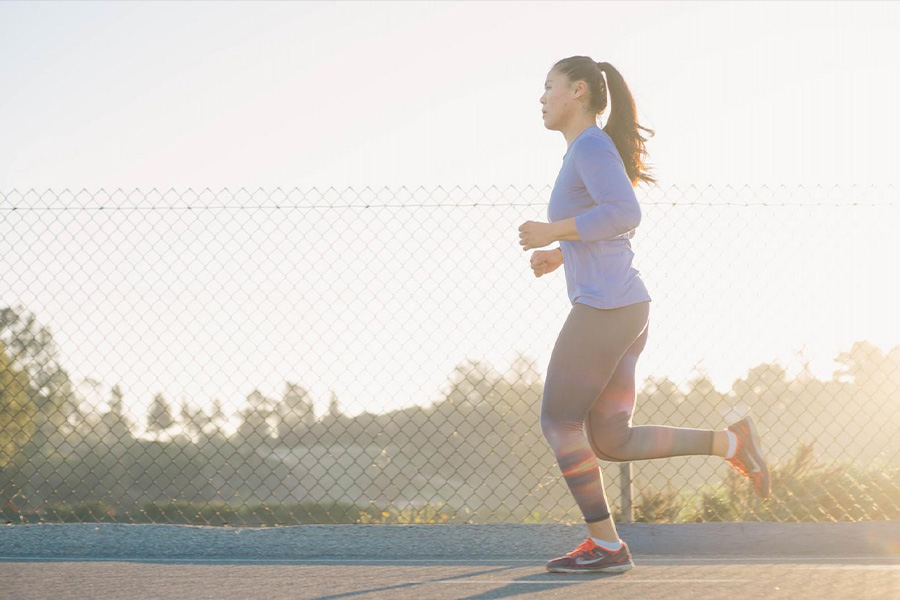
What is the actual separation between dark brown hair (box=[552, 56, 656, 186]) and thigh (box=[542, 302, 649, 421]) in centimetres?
56

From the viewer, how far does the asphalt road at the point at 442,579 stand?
2881mm

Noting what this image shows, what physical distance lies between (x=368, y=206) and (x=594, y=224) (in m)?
1.88

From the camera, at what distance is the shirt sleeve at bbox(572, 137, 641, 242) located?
304cm

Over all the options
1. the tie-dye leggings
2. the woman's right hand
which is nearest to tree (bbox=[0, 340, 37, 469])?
the woman's right hand

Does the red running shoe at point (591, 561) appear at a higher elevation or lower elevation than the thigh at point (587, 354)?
lower

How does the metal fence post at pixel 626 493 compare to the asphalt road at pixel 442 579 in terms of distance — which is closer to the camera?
the asphalt road at pixel 442 579

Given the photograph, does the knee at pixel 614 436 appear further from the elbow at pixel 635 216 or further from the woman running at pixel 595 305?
the elbow at pixel 635 216

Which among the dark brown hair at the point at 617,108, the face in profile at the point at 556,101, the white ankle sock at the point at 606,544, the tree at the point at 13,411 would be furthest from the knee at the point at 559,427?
the tree at the point at 13,411

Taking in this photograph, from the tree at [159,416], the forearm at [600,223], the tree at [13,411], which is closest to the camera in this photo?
the forearm at [600,223]

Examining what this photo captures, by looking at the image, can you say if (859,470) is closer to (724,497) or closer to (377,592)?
(724,497)

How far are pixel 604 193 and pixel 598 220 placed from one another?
103 millimetres

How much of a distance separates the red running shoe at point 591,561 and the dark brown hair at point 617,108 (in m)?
1.27

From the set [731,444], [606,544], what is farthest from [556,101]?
[606,544]

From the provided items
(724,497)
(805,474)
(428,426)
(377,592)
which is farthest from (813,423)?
(377,592)
